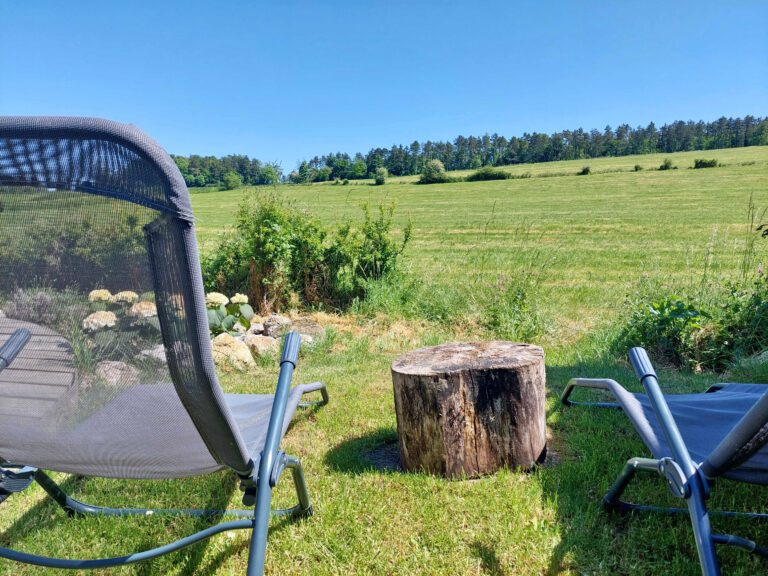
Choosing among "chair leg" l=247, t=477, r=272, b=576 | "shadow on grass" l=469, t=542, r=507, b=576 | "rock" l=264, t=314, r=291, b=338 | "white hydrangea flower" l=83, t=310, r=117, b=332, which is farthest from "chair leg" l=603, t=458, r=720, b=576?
"rock" l=264, t=314, r=291, b=338

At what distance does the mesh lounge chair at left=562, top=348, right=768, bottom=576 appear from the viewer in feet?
4.63

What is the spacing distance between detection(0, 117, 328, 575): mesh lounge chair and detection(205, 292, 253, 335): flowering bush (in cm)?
350

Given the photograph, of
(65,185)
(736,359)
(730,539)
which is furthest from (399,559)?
(736,359)

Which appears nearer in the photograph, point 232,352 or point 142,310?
point 142,310

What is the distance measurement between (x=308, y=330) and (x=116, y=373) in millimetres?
3910

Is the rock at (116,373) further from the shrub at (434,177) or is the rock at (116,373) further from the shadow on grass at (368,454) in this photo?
the shrub at (434,177)

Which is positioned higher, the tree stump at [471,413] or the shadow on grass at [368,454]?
the tree stump at [471,413]

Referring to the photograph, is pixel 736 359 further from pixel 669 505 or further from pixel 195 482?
pixel 195 482

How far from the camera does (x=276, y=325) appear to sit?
5461 mm

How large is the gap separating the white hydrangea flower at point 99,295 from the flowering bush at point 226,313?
381cm

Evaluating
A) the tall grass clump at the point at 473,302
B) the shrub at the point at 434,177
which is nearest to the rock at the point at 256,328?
the tall grass clump at the point at 473,302

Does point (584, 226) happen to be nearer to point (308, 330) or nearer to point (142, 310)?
point (308, 330)

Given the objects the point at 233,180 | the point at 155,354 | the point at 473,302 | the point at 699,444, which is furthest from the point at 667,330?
the point at 233,180

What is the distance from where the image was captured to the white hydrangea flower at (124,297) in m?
1.30
